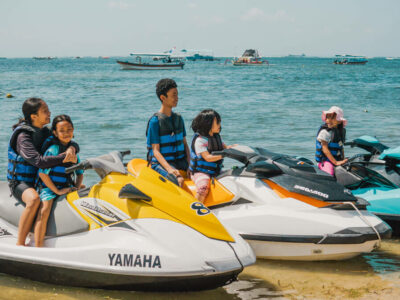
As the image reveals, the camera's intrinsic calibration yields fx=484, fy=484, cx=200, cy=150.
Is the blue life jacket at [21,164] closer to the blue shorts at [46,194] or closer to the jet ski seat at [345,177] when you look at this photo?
the blue shorts at [46,194]

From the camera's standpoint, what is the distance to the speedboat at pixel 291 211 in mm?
4273

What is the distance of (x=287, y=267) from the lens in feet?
15.0

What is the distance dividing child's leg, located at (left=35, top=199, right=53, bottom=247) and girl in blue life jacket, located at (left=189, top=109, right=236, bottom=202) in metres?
1.38

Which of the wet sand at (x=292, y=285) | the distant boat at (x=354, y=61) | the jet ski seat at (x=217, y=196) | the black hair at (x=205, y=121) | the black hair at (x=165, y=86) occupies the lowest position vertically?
the wet sand at (x=292, y=285)

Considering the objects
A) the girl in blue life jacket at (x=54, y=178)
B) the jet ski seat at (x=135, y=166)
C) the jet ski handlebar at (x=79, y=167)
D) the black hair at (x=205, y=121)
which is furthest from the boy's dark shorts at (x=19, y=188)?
the black hair at (x=205, y=121)

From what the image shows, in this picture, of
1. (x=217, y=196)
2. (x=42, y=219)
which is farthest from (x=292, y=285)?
(x=42, y=219)

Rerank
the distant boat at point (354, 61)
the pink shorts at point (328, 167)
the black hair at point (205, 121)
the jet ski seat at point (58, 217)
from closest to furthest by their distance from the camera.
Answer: the jet ski seat at point (58, 217) < the black hair at point (205, 121) < the pink shorts at point (328, 167) < the distant boat at point (354, 61)

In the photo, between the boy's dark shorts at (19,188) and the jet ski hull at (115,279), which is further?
the boy's dark shorts at (19,188)

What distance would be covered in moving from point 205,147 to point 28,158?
64.5 inches

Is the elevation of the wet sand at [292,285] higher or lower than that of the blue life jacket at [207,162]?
lower

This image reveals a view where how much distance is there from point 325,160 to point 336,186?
1.33 m

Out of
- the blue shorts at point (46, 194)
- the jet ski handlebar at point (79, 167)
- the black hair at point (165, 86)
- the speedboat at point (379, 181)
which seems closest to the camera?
the jet ski handlebar at point (79, 167)

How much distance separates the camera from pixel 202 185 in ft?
14.8

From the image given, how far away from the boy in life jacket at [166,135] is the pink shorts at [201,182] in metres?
0.27
